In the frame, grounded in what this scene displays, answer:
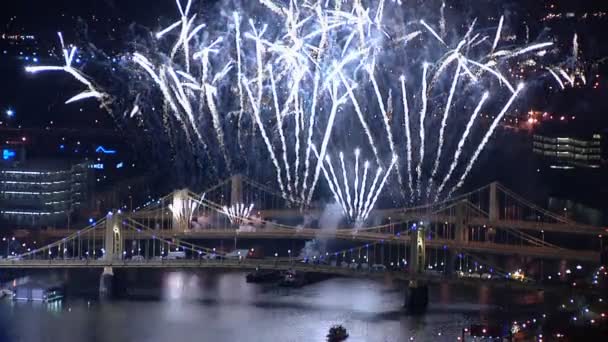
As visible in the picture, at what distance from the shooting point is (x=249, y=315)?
1359cm

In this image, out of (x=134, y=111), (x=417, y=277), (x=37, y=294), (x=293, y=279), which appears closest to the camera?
(x=37, y=294)

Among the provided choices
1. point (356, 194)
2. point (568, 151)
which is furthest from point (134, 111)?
point (568, 151)

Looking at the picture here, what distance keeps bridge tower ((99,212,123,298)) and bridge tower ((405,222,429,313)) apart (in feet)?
10.4

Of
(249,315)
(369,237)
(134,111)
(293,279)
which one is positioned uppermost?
(134,111)

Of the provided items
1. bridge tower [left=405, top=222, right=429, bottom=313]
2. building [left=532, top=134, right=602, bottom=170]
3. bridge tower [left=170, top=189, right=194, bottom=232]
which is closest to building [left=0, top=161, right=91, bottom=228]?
bridge tower [left=170, top=189, right=194, bottom=232]

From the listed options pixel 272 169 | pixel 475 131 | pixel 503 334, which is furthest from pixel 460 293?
pixel 475 131

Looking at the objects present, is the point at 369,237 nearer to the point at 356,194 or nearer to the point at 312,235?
the point at 312,235

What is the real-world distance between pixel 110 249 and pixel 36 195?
11.0 feet

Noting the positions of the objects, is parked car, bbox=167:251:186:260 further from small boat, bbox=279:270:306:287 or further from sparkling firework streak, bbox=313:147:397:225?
sparkling firework streak, bbox=313:147:397:225

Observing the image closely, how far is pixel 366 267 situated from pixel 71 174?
5833mm

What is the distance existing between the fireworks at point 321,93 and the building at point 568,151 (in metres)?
1.05

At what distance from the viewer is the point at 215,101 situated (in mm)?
17844

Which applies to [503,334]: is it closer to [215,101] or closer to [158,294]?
[158,294]

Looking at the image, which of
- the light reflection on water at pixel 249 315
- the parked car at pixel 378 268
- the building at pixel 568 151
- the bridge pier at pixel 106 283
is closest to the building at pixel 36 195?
the bridge pier at pixel 106 283
